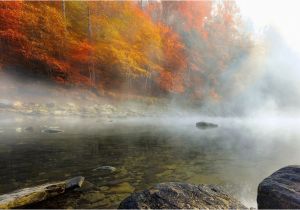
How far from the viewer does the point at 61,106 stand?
25.6 m

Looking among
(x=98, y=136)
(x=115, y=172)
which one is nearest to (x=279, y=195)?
(x=115, y=172)

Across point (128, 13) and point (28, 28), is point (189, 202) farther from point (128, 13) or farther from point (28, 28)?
point (128, 13)

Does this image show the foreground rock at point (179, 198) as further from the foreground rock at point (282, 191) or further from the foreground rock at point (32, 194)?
the foreground rock at point (32, 194)

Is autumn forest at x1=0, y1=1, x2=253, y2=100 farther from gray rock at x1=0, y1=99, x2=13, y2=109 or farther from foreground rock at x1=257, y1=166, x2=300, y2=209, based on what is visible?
foreground rock at x1=257, y1=166, x2=300, y2=209

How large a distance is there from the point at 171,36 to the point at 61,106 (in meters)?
23.4

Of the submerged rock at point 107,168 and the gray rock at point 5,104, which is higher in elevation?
the gray rock at point 5,104

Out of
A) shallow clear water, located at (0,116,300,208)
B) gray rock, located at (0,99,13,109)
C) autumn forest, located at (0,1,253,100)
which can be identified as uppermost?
autumn forest, located at (0,1,253,100)

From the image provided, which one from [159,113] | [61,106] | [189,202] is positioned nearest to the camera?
[189,202]

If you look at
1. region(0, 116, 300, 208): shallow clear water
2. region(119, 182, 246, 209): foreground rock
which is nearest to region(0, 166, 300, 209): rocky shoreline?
region(119, 182, 246, 209): foreground rock

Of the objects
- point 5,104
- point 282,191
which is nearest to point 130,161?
point 282,191

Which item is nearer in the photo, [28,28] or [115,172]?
[115,172]

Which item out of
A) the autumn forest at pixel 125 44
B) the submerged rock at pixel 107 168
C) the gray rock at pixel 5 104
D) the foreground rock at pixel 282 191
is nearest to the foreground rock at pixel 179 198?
the foreground rock at pixel 282 191

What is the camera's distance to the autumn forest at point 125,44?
91.2ft

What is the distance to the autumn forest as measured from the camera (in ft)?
91.2
